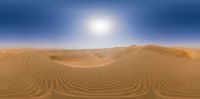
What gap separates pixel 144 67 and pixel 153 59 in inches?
91.3

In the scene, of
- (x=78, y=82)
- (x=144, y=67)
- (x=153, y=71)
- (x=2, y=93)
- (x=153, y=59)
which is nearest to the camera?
(x=2, y=93)

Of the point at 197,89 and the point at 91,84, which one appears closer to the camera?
the point at 197,89

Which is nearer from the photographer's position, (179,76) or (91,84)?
(91,84)

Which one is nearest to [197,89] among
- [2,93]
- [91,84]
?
[91,84]

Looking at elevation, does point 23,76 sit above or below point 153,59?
below

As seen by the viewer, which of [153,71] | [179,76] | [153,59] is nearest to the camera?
[179,76]

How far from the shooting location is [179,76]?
917cm

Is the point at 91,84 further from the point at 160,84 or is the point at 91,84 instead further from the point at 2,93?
the point at 2,93

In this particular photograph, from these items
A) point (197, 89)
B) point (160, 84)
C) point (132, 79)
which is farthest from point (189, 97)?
point (132, 79)

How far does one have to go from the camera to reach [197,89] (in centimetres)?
683

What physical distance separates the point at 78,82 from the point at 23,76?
2489 mm

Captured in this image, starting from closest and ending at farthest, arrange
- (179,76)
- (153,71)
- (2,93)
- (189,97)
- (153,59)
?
(189,97), (2,93), (179,76), (153,71), (153,59)

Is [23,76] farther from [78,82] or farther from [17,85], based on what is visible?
[78,82]

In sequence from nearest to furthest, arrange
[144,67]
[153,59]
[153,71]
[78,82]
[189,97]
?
[189,97] < [78,82] < [153,71] < [144,67] < [153,59]
